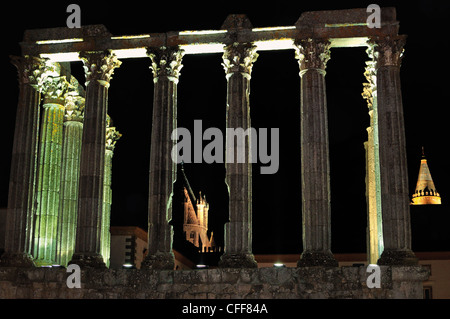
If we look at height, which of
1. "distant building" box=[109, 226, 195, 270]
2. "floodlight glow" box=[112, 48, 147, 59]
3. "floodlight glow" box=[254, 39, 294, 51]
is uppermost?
"floodlight glow" box=[254, 39, 294, 51]

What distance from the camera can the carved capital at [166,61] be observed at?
107 ft

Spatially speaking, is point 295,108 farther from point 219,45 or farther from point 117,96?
point 219,45

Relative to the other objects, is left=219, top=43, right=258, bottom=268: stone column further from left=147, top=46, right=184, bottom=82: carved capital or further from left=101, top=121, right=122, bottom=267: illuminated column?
left=101, top=121, right=122, bottom=267: illuminated column

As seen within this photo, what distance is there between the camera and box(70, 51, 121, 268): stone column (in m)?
31.3

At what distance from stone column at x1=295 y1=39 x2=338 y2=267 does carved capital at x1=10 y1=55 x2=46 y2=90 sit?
13.3 meters

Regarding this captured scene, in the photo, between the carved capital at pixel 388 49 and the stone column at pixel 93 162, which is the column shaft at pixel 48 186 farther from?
the carved capital at pixel 388 49

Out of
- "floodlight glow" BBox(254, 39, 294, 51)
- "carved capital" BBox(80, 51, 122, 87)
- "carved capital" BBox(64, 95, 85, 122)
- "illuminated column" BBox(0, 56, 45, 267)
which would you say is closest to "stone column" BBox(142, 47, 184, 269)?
"carved capital" BBox(80, 51, 122, 87)

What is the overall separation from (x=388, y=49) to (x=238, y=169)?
906 centimetres

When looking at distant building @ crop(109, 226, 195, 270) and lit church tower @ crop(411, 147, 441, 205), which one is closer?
distant building @ crop(109, 226, 195, 270)

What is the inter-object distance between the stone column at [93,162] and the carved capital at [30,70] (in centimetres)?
245

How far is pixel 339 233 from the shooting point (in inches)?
2397

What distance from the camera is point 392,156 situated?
29875 mm

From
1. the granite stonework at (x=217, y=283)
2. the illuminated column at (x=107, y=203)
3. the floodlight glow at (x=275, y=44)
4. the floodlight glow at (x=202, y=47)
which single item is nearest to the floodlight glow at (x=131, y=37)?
the floodlight glow at (x=202, y=47)

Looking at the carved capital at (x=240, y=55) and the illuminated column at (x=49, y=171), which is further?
the illuminated column at (x=49, y=171)
